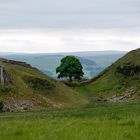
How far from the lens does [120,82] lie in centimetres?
11119

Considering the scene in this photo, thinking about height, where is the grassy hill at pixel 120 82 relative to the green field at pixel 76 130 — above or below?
below

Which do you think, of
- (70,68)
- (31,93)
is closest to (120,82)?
(70,68)

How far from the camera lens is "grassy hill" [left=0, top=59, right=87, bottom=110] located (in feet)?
223

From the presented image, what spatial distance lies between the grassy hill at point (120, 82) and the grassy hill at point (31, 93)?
716 inches

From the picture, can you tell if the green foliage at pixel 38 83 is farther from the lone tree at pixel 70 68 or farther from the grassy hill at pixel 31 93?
the lone tree at pixel 70 68

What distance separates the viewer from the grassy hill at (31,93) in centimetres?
6806

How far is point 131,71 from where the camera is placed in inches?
4483

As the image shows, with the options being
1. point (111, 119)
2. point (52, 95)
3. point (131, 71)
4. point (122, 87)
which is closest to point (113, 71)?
point (131, 71)

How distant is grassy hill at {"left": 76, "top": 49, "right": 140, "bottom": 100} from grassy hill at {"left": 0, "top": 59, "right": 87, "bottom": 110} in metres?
18.2

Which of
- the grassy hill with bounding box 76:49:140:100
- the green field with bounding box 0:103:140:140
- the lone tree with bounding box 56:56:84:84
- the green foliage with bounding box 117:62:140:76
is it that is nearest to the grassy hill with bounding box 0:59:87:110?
the grassy hill with bounding box 76:49:140:100

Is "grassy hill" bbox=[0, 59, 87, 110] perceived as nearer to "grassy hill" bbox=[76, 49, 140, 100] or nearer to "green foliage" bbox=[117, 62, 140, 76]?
"grassy hill" bbox=[76, 49, 140, 100]

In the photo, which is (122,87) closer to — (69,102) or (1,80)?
(69,102)

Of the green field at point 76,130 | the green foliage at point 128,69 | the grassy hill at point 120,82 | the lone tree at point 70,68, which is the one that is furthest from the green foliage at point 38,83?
the green field at point 76,130

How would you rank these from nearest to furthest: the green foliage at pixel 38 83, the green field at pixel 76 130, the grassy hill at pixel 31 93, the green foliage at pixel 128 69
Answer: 1. the green field at pixel 76 130
2. the grassy hill at pixel 31 93
3. the green foliage at pixel 38 83
4. the green foliage at pixel 128 69
